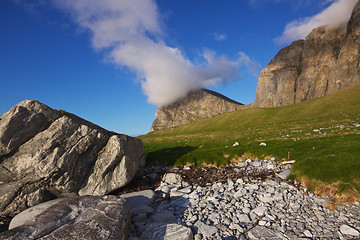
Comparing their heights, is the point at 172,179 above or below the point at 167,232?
above

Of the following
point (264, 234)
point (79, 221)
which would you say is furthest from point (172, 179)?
point (79, 221)

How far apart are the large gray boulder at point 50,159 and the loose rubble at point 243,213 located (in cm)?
375

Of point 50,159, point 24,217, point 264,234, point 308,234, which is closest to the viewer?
point 308,234

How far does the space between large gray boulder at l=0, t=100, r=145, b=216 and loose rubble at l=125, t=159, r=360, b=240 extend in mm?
3751

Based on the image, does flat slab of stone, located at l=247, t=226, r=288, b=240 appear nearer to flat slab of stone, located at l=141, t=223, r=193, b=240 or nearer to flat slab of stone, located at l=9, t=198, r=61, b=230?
flat slab of stone, located at l=141, t=223, r=193, b=240

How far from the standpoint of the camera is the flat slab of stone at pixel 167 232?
8.67m

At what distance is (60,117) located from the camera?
14805 mm

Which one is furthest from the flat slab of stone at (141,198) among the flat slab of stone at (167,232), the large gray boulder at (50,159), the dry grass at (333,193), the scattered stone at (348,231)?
the dry grass at (333,193)

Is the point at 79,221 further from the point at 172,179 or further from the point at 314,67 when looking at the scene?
the point at 314,67

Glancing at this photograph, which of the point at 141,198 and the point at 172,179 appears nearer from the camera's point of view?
the point at 141,198

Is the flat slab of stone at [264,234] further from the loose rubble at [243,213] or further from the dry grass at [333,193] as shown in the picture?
the dry grass at [333,193]

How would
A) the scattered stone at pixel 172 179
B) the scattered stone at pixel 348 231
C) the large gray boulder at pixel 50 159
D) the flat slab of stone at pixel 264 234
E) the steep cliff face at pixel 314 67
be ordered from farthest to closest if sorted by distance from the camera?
the steep cliff face at pixel 314 67, the scattered stone at pixel 172 179, the large gray boulder at pixel 50 159, the flat slab of stone at pixel 264 234, the scattered stone at pixel 348 231

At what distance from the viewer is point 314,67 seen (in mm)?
140250

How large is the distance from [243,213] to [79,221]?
847 centimetres
